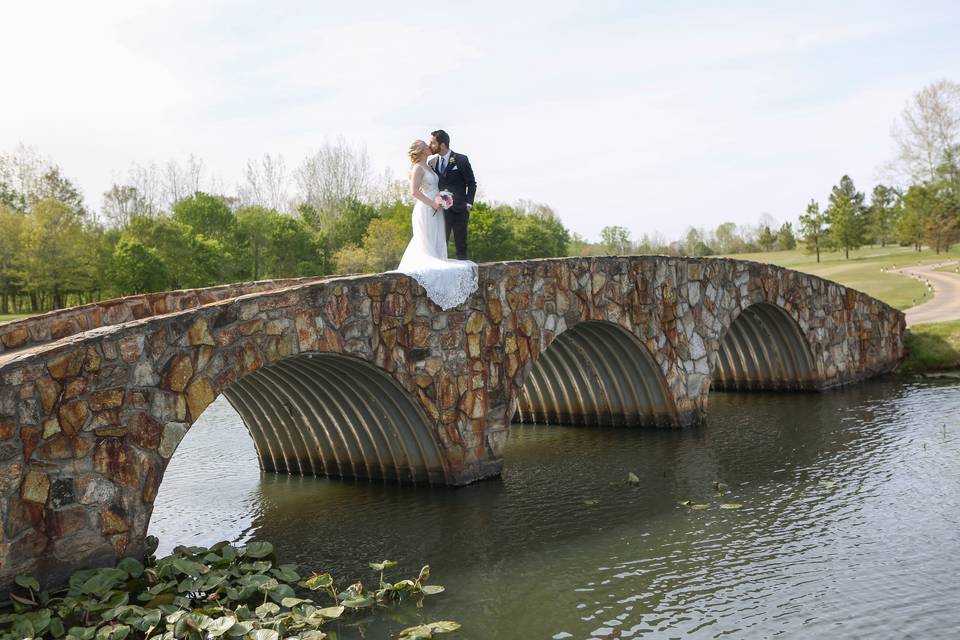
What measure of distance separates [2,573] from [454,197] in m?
8.06


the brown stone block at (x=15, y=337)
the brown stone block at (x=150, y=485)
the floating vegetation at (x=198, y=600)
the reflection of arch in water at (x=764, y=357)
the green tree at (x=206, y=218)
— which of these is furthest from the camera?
the green tree at (x=206, y=218)

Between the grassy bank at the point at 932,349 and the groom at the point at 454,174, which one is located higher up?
the groom at the point at 454,174

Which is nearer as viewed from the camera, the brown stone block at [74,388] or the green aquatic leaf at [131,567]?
the brown stone block at [74,388]

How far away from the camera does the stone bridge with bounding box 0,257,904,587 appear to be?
349 inches

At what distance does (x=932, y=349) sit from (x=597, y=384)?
11881 mm

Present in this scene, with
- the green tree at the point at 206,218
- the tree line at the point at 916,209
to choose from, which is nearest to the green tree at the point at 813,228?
the tree line at the point at 916,209

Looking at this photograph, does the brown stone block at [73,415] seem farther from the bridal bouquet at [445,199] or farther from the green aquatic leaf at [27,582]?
the bridal bouquet at [445,199]

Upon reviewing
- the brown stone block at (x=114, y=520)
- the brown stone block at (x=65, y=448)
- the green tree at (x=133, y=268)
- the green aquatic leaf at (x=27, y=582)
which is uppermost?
the green tree at (x=133, y=268)

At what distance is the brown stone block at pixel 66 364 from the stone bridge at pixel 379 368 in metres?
0.02

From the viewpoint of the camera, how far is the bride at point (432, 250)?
13391 millimetres

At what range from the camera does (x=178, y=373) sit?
9.91 m

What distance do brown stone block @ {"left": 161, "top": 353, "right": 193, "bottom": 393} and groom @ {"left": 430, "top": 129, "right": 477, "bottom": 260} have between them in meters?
5.17

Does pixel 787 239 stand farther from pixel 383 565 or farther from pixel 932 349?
pixel 383 565

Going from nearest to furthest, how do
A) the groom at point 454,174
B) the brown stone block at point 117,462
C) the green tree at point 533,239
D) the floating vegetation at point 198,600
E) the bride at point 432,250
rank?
the floating vegetation at point 198,600, the brown stone block at point 117,462, the bride at point 432,250, the groom at point 454,174, the green tree at point 533,239
